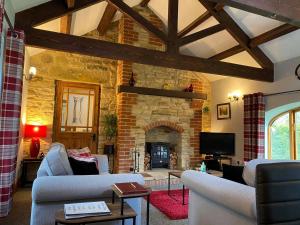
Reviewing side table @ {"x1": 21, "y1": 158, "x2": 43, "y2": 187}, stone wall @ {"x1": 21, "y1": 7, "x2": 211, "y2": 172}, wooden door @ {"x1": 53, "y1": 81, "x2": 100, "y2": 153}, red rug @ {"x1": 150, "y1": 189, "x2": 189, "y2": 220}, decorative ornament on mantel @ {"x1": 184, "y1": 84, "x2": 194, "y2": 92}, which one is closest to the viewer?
red rug @ {"x1": 150, "y1": 189, "x2": 189, "y2": 220}

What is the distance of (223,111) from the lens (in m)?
6.19

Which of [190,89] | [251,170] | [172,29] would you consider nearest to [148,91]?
[190,89]

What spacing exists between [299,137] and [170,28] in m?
3.38

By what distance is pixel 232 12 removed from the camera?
447 cm

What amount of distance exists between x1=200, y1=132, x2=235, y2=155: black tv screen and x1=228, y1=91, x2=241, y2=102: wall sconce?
0.88m

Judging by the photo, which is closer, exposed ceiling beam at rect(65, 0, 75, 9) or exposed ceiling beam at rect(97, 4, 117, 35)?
exposed ceiling beam at rect(65, 0, 75, 9)

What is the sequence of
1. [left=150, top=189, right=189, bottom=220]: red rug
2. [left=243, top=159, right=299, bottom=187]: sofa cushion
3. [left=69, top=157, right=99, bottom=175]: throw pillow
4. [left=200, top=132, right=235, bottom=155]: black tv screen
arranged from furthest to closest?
[left=200, top=132, right=235, bottom=155]: black tv screen < [left=150, top=189, right=189, bottom=220]: red rug < [left=69, top=157, right=99, bottom=175]: throw pillow < [left=243, top=159, right=299, bottom=187]: sofa cushion

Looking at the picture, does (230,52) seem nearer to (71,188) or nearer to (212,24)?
(212,24)

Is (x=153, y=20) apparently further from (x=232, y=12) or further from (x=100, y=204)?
(x=100, y=204)

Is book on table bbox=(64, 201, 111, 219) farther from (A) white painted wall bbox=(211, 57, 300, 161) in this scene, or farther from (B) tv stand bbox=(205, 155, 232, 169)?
(B) tv stand bbox=(205, 155, 232, 169)

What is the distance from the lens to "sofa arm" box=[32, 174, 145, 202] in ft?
6.75

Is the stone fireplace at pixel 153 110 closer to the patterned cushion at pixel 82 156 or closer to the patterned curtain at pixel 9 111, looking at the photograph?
the patterned cushion at pixel 82 156

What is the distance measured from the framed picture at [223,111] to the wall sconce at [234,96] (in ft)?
0.64

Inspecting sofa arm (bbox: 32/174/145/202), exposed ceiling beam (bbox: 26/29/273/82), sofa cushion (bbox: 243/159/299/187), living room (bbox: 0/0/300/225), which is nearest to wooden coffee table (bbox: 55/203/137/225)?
sofa arm (bbox: 32/174/145/202)
